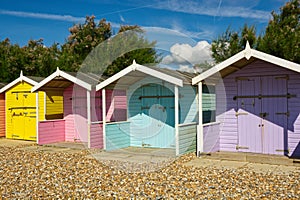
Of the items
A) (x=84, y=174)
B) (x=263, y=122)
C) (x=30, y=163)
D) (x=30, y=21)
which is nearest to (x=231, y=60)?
(x=263, y=122)

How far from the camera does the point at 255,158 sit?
752 centimetres

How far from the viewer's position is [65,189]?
18.1 ft

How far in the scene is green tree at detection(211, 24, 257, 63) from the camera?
1947cm

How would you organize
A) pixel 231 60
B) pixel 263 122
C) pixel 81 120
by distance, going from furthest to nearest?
pixel 81 120, pixel 263 122, pixel 231 60

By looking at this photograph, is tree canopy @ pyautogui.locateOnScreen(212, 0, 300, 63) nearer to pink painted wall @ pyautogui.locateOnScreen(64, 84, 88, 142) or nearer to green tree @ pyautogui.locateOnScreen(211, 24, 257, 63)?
green tree @ pyautogui.locateOnScreen(211, 24, 257, 63)

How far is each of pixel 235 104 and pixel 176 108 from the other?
64.3 inches

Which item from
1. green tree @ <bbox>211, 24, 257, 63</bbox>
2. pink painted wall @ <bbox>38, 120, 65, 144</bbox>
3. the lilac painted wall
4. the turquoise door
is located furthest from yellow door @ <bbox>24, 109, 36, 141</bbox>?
green tree @ <bbox>211, 24, 257, 63</bbox>

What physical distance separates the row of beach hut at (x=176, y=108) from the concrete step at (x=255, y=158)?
0.29 metres

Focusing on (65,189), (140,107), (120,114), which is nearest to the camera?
(65,189)

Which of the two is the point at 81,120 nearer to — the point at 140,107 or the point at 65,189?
the point at 140,107

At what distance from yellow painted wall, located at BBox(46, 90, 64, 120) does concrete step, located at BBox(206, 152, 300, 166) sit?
621cm

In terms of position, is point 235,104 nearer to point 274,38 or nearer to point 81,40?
point 274,38

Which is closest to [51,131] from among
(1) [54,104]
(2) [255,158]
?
(1) [54,104]

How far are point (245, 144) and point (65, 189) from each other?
4.87 m
